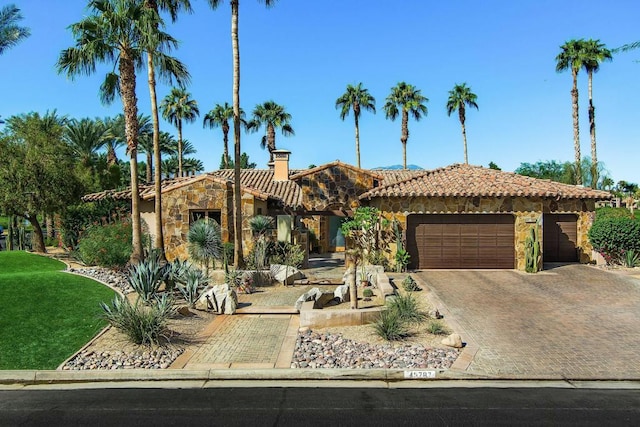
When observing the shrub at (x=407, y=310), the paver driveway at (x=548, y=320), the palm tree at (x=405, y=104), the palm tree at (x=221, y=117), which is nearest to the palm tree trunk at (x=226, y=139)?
the palm tree at (x=221, y=117)

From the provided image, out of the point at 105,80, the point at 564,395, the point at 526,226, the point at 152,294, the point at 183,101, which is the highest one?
the point at 183,101

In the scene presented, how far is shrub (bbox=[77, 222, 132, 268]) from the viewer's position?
16927mm

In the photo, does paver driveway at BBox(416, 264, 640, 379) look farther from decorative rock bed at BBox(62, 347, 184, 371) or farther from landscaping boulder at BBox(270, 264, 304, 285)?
decorative rock bed at BBox(62, 347, 184, 371)

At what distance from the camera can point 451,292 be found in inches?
596

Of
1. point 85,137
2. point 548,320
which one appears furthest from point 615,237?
point 85,137

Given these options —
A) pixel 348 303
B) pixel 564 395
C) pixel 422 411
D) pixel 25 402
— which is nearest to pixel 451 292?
pixel 348 303

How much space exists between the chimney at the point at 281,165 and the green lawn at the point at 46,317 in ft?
57.5

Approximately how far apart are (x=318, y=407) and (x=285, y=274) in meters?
10.2

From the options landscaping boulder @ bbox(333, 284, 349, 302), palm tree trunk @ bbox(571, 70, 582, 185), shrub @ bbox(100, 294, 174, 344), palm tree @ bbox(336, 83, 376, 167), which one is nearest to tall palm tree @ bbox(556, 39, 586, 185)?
palm tree trunk @ bbox(571, 70, 582, 185)

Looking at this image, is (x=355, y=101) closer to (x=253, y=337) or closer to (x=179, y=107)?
(x=179, y=107)

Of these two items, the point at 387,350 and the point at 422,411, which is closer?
the point at 422,411

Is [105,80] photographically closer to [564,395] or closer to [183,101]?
[564,395]

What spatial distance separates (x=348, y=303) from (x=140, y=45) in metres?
12.7

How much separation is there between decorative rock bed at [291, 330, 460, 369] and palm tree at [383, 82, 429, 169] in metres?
40.6
